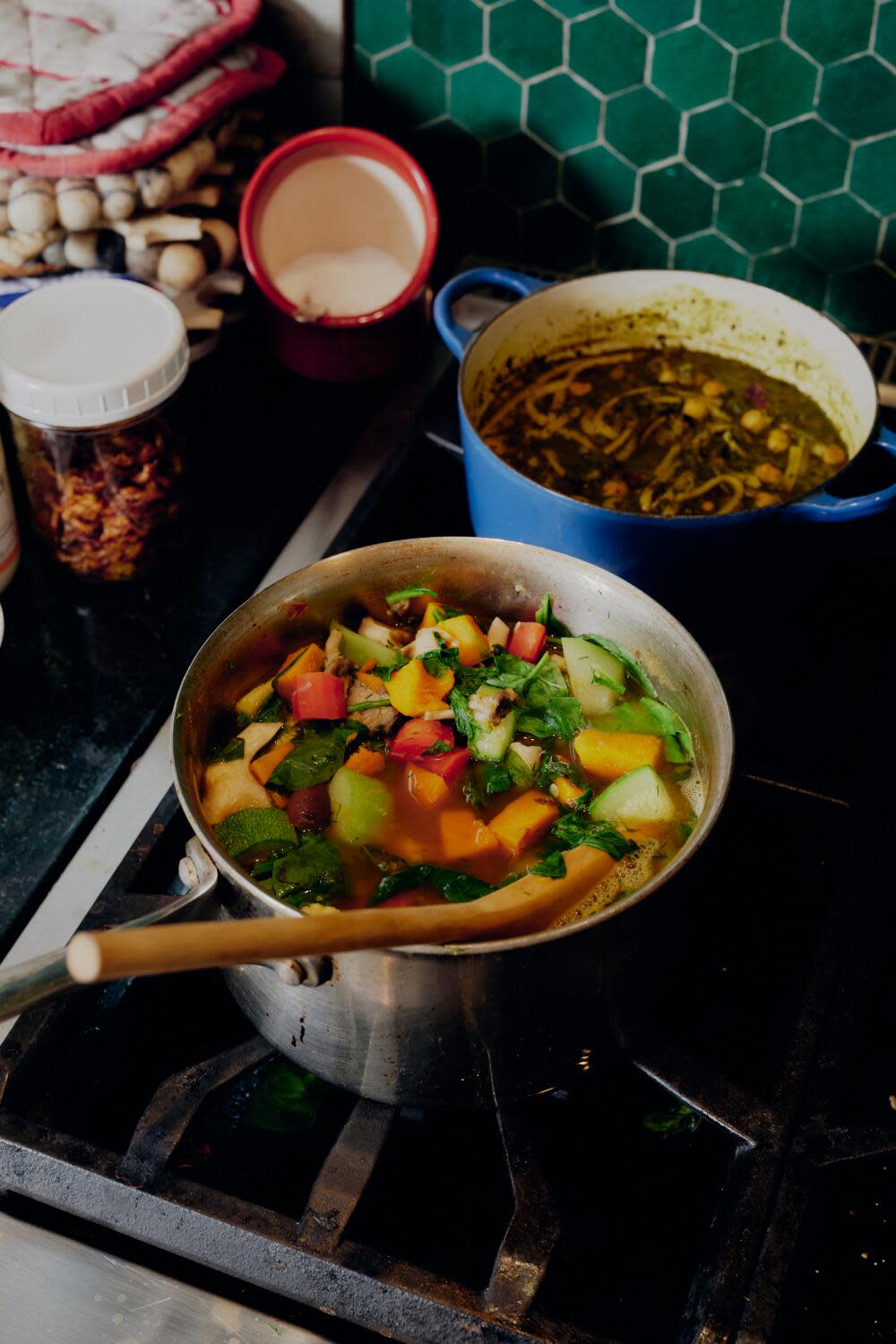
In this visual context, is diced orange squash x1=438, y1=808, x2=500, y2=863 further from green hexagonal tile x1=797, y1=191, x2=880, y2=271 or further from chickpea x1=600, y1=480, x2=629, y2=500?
green hexagonal tile x1=797, y1=191, x2=880, y2=271

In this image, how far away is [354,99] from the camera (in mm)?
1605

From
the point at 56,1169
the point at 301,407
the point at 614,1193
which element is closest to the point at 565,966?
the point at 614,1193

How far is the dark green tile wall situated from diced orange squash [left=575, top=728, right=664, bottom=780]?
0.82 m

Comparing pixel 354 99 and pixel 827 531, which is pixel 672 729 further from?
pixel 354 99

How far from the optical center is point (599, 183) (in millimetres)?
1563

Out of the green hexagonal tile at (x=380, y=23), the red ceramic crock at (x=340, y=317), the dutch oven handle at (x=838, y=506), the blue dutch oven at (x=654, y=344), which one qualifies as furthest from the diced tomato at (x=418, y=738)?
the green hexagonal tile at (x=380, y=23)

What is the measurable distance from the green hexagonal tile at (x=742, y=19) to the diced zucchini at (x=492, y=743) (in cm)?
90

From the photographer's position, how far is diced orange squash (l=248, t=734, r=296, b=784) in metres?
0.97

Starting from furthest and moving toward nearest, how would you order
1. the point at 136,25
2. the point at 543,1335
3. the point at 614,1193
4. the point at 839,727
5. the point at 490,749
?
the point at 136,25 → the point at 839,727 → the point at 490,749 → the point at 614,1193 → the point at 543,1335

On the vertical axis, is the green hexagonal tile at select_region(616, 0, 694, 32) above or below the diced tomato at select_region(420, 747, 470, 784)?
above

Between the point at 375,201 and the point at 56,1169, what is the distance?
45.9 inches

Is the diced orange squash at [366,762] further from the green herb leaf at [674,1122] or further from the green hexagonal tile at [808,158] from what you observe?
the green hexagonal tile at [808,158]

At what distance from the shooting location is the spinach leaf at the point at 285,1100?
0.91m

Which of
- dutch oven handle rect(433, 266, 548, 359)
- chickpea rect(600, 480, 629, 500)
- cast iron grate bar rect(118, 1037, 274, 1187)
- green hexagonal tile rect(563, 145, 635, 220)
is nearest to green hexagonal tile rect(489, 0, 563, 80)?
green hexagonal tile rect(563, 145, 635, 220)
